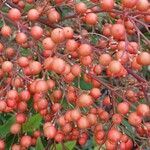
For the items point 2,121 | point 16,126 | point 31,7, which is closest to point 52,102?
point 16,126

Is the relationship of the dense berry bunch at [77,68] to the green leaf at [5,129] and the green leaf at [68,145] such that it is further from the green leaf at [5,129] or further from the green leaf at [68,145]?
the green leaf at [5,129]

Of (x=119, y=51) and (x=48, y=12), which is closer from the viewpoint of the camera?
(x=119, y=51)

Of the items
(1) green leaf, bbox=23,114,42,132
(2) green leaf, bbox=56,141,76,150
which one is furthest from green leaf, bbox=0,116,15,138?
(2) green leaf, bbox=56,141,76,150

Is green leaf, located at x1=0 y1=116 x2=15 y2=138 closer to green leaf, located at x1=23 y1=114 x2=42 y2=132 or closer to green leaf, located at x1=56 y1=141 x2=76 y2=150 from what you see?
green leaf, located at x1=23 y1=114 x2=42 y2=132

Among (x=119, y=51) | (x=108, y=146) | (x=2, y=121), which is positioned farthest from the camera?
(x=2, y=121)

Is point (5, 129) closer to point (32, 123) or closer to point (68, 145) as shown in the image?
point (32, 123)

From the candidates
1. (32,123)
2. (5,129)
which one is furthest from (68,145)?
(5,129)

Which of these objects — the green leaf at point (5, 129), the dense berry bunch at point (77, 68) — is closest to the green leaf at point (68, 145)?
the dense berry bunch at point (77, 68)

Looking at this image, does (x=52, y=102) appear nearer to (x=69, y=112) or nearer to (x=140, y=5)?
(x=69, y=112)
